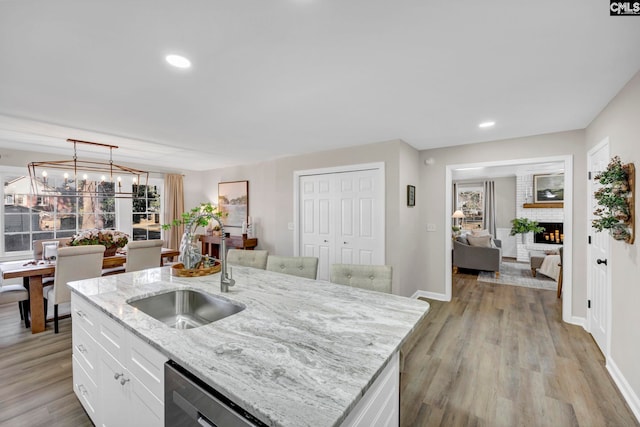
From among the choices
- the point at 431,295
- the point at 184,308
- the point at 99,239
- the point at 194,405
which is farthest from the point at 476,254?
the point at 99,239

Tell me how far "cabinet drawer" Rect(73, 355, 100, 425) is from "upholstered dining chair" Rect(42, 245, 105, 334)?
5.16ft

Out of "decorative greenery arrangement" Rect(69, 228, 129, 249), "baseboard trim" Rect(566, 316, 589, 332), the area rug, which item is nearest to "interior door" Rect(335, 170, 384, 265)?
"baseboard trim" Rect(566, 316, 589, 332)

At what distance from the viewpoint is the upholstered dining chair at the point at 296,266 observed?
2.55 metres

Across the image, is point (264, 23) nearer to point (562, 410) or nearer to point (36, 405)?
point (36, 405)

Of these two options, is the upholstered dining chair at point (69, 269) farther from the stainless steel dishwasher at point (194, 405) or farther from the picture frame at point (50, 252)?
the stainless steel dishwasher at point (194, 405)

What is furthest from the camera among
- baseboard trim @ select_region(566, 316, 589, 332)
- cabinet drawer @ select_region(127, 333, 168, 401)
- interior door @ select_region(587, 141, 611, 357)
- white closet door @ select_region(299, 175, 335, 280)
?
white closet door @ select_region(299, 175, 335, 280)

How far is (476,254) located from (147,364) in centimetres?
592

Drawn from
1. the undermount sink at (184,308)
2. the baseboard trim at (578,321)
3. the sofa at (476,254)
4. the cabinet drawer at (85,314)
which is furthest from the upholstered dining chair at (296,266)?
the sofa at (476,254)

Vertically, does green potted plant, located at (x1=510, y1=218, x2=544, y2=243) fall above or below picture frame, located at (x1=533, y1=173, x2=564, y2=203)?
below

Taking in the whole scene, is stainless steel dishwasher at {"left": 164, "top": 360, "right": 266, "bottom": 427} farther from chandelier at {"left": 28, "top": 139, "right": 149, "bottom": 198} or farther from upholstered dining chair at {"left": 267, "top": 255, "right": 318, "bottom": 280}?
chandelier at {"left": 28, "top": 139, "right": 149, "bottom": 198}

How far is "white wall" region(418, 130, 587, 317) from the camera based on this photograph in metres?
3.22

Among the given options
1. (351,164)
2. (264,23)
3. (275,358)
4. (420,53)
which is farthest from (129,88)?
(351,164)

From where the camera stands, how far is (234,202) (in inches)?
226

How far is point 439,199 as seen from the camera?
419 cm
